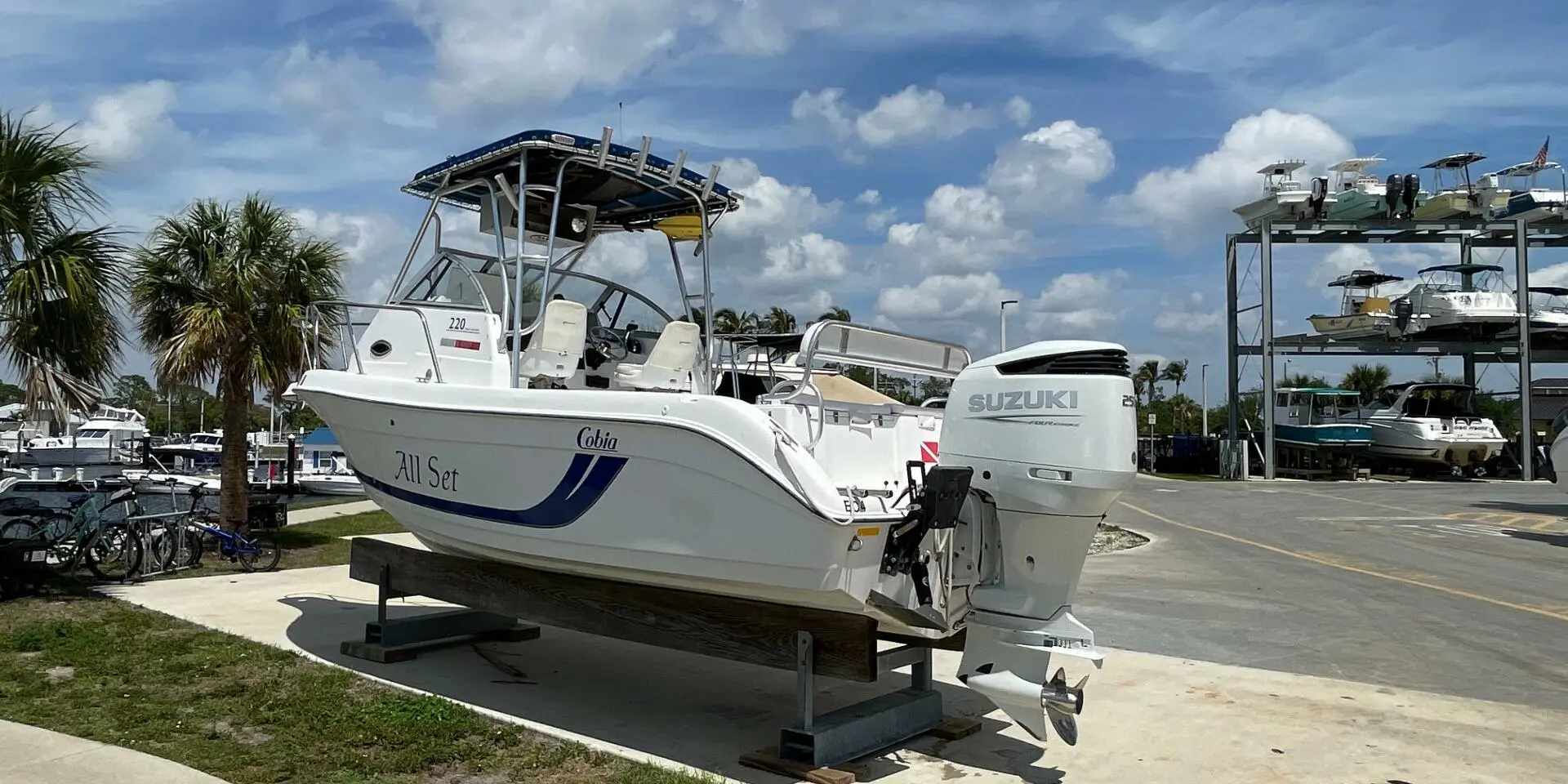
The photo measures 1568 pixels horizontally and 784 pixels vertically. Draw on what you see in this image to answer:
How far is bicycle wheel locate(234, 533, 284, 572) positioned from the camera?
37.3 ft

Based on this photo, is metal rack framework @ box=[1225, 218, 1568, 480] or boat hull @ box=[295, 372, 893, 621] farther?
metal rack framework @ box=[1225, 218, 1568, 480]

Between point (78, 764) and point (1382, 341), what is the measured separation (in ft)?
135

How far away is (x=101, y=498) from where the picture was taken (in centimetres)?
1084

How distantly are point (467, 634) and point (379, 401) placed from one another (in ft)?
6.95

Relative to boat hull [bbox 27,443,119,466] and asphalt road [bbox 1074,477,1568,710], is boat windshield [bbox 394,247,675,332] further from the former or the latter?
boat hull [bbox 27,443,119,466]

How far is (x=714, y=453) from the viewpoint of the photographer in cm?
481

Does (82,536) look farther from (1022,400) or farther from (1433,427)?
(1433,427)

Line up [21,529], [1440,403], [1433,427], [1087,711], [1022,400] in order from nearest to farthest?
[1022,400], [1087,711], [21,529], [1433,427], [1440,403]

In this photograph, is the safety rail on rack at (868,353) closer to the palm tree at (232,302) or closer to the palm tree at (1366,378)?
the palm tree at (232,302)

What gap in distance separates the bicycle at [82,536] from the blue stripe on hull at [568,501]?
565 cm

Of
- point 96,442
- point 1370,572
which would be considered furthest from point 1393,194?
point 96,442

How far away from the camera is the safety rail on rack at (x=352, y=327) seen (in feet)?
21.8

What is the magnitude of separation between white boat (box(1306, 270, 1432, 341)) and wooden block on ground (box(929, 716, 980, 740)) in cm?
3676

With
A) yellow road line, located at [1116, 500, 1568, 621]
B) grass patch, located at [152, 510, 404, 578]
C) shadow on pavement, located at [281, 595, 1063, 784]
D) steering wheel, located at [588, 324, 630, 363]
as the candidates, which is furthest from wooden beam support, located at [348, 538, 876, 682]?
grass patch, located at [152, 510, 404, 578]
